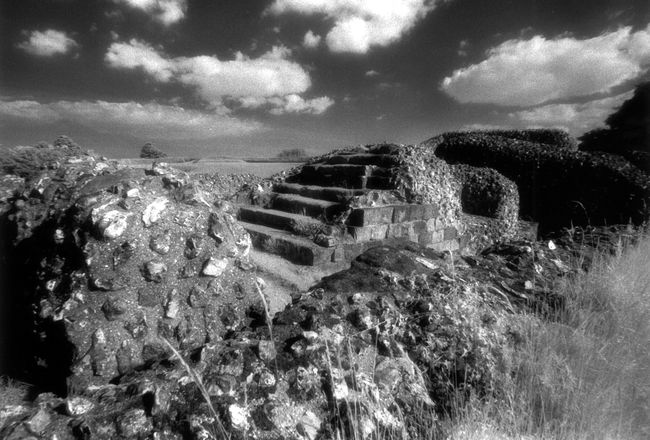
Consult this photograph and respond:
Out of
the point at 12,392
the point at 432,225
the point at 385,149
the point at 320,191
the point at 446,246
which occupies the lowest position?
the point at 446,246

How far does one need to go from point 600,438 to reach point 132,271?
2.48 meters

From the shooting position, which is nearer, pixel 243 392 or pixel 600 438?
pixel 243 392

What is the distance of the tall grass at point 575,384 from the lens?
170cm

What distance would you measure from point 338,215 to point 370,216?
433mm

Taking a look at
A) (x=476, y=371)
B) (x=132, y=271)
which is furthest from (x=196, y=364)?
(x=476, y=371)

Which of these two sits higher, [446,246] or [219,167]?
[219,167]

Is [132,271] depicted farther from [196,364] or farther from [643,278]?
[643,278]

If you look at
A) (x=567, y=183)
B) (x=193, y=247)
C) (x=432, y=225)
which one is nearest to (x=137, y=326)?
(x=193, y=247)

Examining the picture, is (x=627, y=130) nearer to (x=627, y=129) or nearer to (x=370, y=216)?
(x=627, y=129)

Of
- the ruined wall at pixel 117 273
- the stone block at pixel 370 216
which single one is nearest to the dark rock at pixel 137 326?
the ruined wall at pixel 117 273

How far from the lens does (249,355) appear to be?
66.3 inches

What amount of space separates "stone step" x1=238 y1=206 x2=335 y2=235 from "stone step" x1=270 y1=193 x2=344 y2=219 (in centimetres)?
12

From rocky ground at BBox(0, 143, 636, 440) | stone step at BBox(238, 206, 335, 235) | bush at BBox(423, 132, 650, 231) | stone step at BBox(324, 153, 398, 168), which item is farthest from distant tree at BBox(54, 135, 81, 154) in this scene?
bush at BBox(423, 132, 650, 231)

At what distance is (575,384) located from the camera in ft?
6.32
